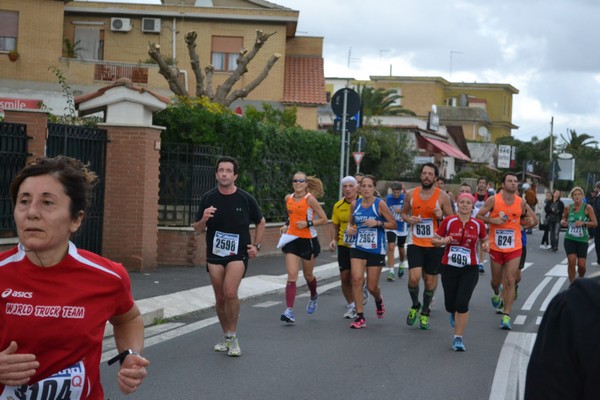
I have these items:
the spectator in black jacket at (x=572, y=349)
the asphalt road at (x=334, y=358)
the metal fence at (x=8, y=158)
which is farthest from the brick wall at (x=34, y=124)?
the spectator in black jacket at (x=572, y=349)

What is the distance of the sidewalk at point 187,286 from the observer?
13.8m

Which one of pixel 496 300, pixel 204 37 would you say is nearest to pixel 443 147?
pixel 204 37

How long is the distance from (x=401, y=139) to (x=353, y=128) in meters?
28.2

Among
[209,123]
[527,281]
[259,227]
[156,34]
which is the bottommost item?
[527,281]

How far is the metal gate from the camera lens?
16469 mm

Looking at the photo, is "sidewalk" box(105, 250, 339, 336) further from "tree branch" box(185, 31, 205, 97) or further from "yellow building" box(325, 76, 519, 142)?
"yellow building" box(325, 76, 519, 142)

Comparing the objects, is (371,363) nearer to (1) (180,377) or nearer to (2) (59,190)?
(1) (180,377)

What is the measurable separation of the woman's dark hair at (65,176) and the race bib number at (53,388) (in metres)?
Answer: 0.61

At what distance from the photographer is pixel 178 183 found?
65.8 ft

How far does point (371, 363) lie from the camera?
1042cm

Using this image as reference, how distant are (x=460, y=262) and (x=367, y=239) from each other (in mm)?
1794

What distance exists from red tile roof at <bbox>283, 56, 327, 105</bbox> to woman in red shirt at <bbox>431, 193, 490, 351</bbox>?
30.3 meters

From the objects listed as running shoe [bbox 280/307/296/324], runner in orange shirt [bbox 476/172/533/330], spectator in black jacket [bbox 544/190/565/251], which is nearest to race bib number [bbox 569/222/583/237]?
runner in orange shirt [bbox 476/172/533/330]

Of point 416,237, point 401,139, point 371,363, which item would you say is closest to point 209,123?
point 416,237
